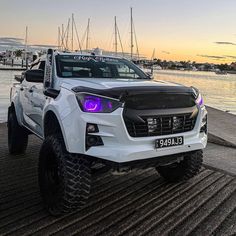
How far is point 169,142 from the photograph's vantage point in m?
4.27

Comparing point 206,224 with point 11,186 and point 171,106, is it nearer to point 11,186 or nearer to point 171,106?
point 171,106

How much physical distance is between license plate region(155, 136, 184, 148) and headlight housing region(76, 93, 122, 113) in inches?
24.0

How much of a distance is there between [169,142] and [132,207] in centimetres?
99

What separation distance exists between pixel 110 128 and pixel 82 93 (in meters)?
0.48

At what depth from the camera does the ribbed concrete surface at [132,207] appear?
407 centimetres

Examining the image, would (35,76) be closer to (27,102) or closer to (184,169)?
(27,102)

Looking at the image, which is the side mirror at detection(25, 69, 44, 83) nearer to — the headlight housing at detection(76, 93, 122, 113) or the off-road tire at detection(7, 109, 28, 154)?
the headlight housing at detection(76, 93, 122, 113)

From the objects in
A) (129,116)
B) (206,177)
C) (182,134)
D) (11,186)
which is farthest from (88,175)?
(206,177)

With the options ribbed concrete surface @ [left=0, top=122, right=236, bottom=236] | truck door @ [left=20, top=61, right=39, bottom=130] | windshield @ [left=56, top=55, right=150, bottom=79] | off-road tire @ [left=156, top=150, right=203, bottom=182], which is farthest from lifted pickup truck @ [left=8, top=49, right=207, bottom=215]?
truck door @ [left=20, top=61, right=39, bottom=130]

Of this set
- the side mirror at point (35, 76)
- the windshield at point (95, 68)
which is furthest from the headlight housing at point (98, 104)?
the side mirror at point (35, 76)

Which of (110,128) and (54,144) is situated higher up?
(110,128)

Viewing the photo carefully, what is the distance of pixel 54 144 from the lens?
14.2ft

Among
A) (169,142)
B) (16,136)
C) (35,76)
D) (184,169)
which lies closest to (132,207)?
(169,142)

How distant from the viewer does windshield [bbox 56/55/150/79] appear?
5.43 metres
